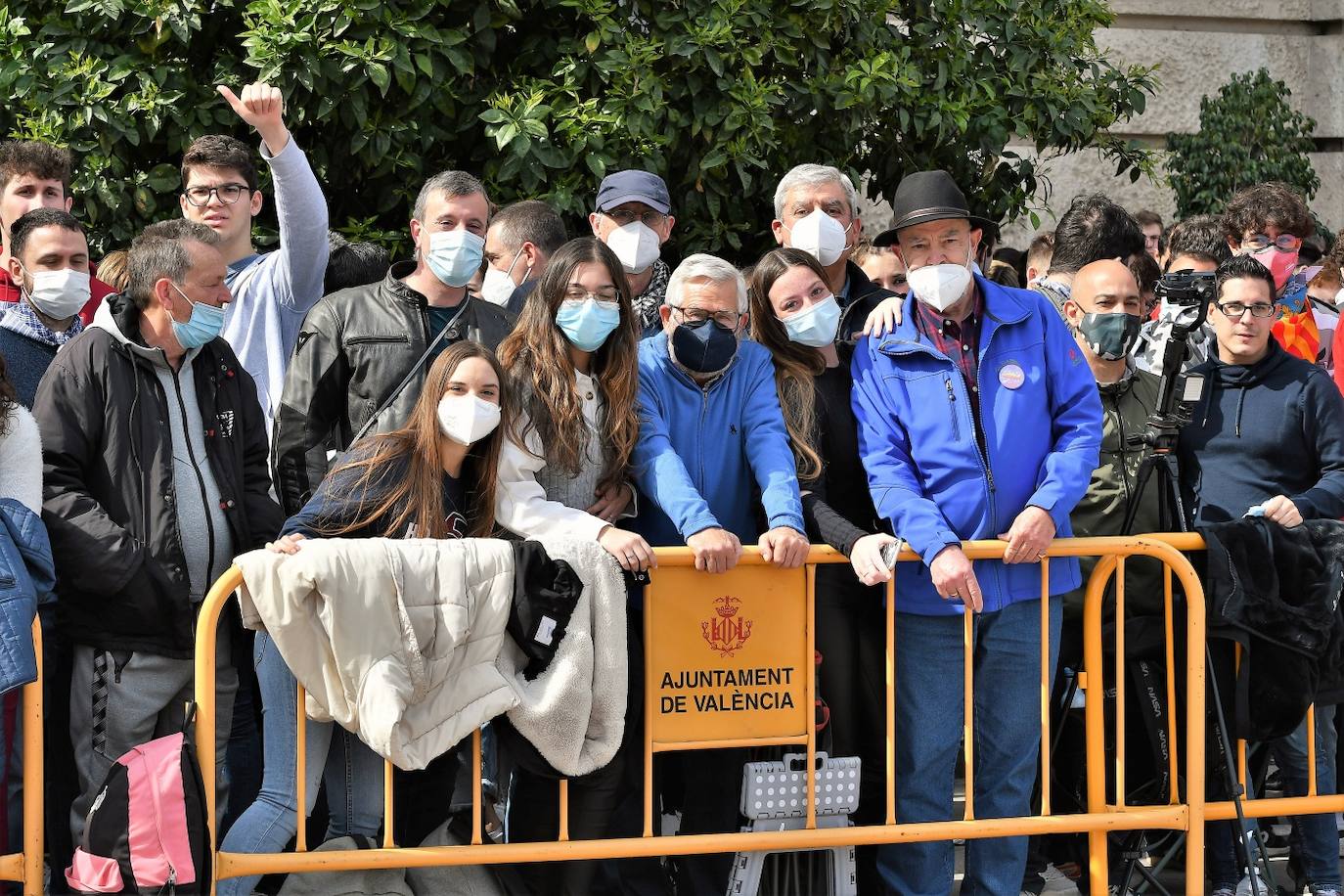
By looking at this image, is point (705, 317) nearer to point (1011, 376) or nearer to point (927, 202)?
point (927, 202)

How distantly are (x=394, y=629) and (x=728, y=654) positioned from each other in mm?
1023

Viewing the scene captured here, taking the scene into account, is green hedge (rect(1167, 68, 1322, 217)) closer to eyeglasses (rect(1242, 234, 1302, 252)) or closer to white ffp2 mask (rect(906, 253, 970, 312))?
eyeglasses (rect(1242, 234, 1302, 252))

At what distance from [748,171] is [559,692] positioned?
299 centimetres

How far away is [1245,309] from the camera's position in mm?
5391

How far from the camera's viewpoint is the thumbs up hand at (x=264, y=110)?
198 inches

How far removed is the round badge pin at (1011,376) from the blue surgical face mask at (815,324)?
1.85 feet

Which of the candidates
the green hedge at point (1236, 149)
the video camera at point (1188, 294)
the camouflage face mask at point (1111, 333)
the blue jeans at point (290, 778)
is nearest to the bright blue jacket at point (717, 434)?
the blue jeans at point (290, 778)

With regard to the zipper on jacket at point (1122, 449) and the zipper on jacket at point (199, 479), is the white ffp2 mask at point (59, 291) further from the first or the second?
the zipper on jacket at point (1122, 449)

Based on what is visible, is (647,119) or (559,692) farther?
(647,119)

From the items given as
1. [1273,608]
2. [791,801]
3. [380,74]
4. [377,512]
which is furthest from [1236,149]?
[377,512]

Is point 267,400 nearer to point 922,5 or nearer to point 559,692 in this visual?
point 559,692

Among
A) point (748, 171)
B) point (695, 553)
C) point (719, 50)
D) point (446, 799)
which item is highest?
point (719, 50)

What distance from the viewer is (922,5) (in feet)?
22.6

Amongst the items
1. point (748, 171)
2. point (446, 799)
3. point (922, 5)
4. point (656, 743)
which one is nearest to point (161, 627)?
point (446, 799)
